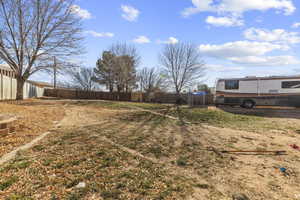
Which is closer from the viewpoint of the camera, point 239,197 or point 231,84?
point 239,197

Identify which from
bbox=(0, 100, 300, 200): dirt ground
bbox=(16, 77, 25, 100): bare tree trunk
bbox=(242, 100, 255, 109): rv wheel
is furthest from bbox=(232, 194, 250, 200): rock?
bbox=(16, 77, 25, 100): bare tree trunk

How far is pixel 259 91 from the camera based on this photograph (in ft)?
44.5

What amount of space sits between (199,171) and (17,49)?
50.8 ft

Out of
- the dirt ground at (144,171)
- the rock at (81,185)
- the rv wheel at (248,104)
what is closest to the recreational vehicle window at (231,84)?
the rv wheel at (248,104)

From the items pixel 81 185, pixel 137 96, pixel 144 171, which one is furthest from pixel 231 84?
pixel 81 185

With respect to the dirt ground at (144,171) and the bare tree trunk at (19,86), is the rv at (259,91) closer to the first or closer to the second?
the dirt ground at (144,171)

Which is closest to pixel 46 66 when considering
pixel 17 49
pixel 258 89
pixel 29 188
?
pixel 17 49

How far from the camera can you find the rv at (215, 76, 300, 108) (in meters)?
12.7

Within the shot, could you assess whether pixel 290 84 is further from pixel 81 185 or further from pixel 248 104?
pixel 81 185

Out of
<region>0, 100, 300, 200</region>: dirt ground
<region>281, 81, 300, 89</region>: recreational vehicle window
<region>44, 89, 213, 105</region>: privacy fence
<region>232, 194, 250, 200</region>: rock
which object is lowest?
<region>232, 194, 250, 200</region>: rock

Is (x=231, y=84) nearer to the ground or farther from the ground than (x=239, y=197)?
farther from the ground

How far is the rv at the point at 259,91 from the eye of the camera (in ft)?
41.5

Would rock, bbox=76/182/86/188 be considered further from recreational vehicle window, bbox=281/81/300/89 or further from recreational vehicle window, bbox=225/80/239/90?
recreational vehicle window, bbox=281/81/300/89

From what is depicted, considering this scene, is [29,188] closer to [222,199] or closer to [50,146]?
[50,146]
